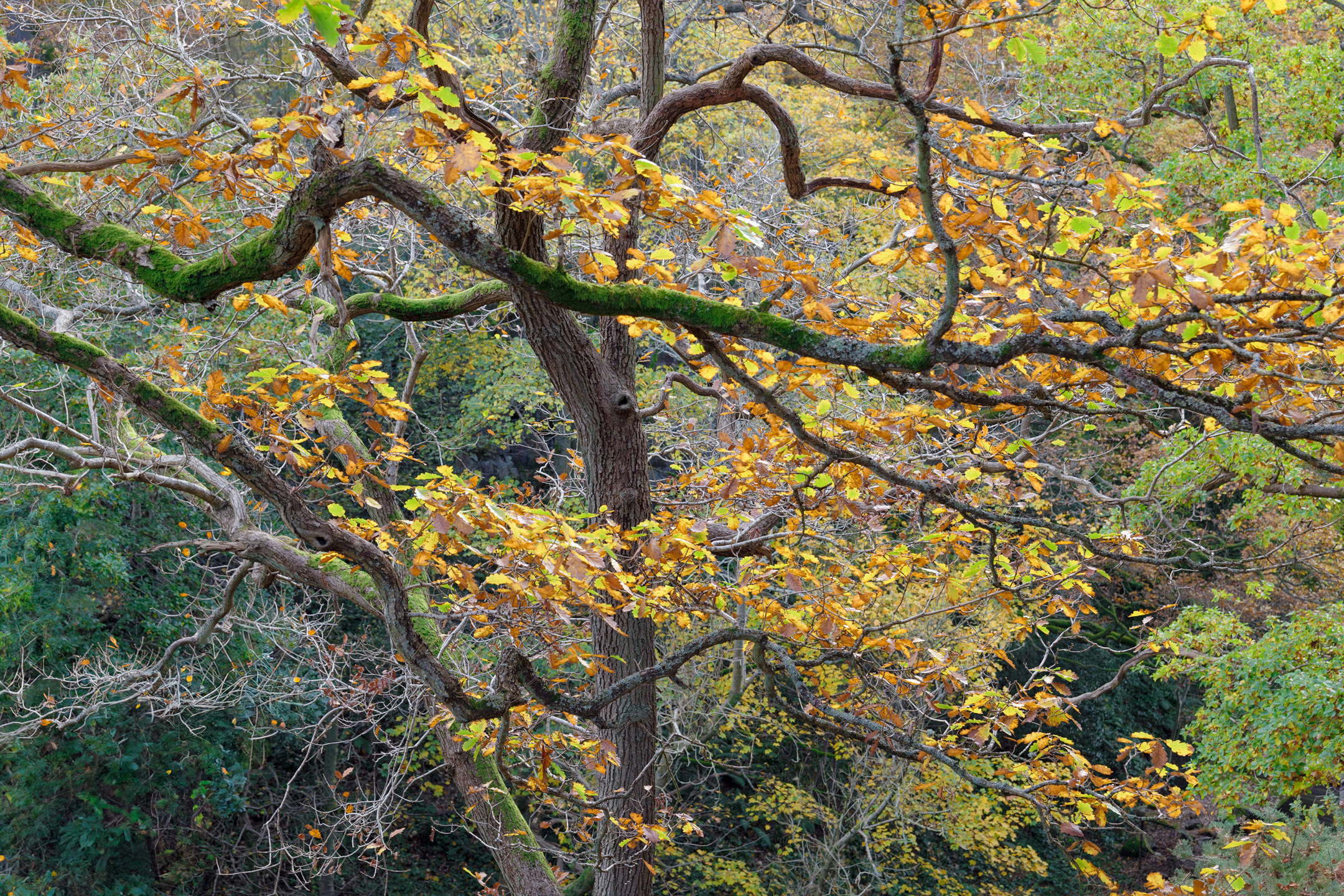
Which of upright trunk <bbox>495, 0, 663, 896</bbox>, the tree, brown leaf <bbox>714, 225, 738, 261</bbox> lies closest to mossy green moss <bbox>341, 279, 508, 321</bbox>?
the tree

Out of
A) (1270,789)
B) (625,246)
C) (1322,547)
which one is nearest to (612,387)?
(625,246)

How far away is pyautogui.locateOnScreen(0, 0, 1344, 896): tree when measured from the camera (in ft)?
7.91

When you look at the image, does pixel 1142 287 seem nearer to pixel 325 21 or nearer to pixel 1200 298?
pixel 1200 298

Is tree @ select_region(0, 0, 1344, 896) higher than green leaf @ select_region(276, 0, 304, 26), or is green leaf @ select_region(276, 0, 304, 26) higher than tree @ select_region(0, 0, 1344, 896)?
green leaf @ select_region(276, 0, 304, 26)

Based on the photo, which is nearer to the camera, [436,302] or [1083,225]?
[1083,225]

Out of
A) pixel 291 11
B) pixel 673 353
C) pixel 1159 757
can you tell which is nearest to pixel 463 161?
pixel 291 11

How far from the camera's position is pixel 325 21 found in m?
1.41

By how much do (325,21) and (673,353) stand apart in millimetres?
2759

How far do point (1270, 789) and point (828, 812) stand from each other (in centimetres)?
393

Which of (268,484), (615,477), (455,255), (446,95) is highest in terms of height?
(446,95)

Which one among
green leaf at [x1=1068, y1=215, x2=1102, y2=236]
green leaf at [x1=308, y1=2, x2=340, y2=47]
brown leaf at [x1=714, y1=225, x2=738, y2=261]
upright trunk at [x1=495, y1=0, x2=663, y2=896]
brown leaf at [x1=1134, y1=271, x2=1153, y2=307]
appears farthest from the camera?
upright trunk at [x1=495, y1=0, x2=663, y2=896]

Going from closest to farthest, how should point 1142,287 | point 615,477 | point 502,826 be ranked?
1. point 1142,287
2. point 615,477
3. point 502,826

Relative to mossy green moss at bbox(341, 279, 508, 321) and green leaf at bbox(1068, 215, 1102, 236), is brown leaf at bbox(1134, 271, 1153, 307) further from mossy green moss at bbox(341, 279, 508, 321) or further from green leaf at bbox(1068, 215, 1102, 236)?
mossy green moss at bbox(341, 279, 508, 321)

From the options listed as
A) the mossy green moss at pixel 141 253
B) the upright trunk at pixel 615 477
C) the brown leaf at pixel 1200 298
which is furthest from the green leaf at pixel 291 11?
the upright trunk at pixel 615 477
